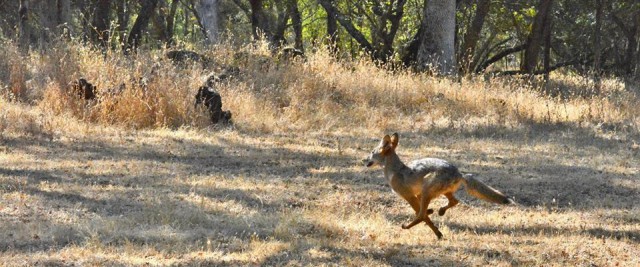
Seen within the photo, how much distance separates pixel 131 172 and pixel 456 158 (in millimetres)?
3737

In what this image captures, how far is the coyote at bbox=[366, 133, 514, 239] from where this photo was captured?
6172mm

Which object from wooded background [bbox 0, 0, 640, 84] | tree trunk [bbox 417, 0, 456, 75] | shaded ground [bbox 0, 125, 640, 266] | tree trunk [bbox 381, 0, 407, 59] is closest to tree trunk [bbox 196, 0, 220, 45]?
wooded background [bbox 0, 0, 640, 84]

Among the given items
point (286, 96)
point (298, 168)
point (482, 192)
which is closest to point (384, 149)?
point (482, 192)

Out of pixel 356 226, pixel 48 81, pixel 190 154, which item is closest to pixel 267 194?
pixel 356 226

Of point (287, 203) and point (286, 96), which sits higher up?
point (286, 96)

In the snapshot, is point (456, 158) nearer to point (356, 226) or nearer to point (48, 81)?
point (356, 226)

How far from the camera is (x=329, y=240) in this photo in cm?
657

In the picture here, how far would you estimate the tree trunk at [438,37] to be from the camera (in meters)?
15.5

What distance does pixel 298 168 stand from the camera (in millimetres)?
9531

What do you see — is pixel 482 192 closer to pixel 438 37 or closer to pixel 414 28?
pixel 438 37

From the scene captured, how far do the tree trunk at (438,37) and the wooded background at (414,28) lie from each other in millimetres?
17

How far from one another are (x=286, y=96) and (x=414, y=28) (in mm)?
15749

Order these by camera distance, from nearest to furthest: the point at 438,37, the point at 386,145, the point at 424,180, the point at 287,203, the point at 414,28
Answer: the point at 424,180, the point at 386,145, the point at 287,203, the point at 438,37, the point at 414,28

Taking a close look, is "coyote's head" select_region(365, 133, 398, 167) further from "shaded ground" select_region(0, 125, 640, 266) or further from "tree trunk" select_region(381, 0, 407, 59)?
"tree trunk" select_region(381, 0, 407, 59)
